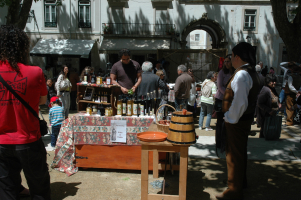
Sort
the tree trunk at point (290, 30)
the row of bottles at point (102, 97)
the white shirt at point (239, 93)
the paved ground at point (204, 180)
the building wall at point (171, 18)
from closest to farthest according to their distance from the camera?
the white shirt at point (239, 93), the paved ground at point (204, 180), the row of bottles at point (102, 97), the tree trunk at point (290, 30), the building wall at point (171, 18)

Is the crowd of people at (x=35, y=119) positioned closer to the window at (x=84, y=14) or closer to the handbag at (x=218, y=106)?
the handbag at (x=218, y=106)

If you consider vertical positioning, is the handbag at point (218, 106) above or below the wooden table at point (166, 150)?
above

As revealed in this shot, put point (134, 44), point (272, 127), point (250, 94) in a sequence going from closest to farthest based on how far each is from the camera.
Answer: point (250, 94) < point (272, 127) < point (134, 44)

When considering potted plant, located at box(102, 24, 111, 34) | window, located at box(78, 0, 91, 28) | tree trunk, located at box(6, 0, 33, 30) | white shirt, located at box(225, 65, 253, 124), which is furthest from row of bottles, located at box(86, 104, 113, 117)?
window, located at box(78, 0, 91, 28)

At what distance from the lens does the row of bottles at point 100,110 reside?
14.2ft

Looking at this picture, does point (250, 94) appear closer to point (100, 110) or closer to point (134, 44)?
point (100, 110)

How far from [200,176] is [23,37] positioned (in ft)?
10.8

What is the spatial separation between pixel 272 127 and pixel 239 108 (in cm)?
360

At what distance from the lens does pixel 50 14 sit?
18.7 metres

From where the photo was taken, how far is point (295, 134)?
270 inches

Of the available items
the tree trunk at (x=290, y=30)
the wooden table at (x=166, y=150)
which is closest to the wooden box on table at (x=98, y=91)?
the wooden table at (x=166, y=150)

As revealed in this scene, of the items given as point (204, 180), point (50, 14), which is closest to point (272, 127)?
point (204, 180)

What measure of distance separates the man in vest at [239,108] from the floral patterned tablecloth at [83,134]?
4.61ft

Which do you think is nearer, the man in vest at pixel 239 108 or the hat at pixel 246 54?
the man in vest at pixel 239 108
